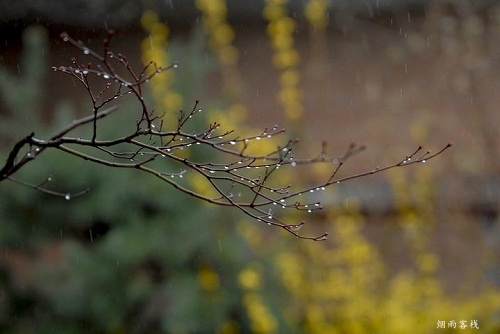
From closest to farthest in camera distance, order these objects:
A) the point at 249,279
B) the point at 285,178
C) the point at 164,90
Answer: the point at 249,279 → the point at 164,90 → the point at 285,178

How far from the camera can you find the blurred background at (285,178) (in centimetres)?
495

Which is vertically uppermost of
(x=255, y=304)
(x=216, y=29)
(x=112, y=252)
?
(x=216, y=29)

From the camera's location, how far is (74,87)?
7.08 m

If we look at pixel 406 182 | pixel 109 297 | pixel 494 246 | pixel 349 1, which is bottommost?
pixel 109 297

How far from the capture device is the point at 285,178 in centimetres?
561

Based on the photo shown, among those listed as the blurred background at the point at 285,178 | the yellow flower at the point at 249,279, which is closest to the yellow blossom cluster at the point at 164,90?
the blurred background at the point at 285,178

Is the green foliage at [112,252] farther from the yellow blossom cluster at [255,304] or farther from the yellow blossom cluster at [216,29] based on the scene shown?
the yellow blossom cluster at [216,29]

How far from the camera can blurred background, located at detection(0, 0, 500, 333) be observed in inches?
195

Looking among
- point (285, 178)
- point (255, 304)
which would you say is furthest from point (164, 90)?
point (255, 304)

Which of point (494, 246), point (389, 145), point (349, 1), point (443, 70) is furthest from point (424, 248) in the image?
point (349, 1)

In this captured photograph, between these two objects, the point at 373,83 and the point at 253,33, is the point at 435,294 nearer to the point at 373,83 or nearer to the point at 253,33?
the point at 373,83

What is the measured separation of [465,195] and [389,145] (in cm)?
77

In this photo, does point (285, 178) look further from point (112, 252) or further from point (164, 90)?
point (112, 252)

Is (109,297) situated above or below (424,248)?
below
